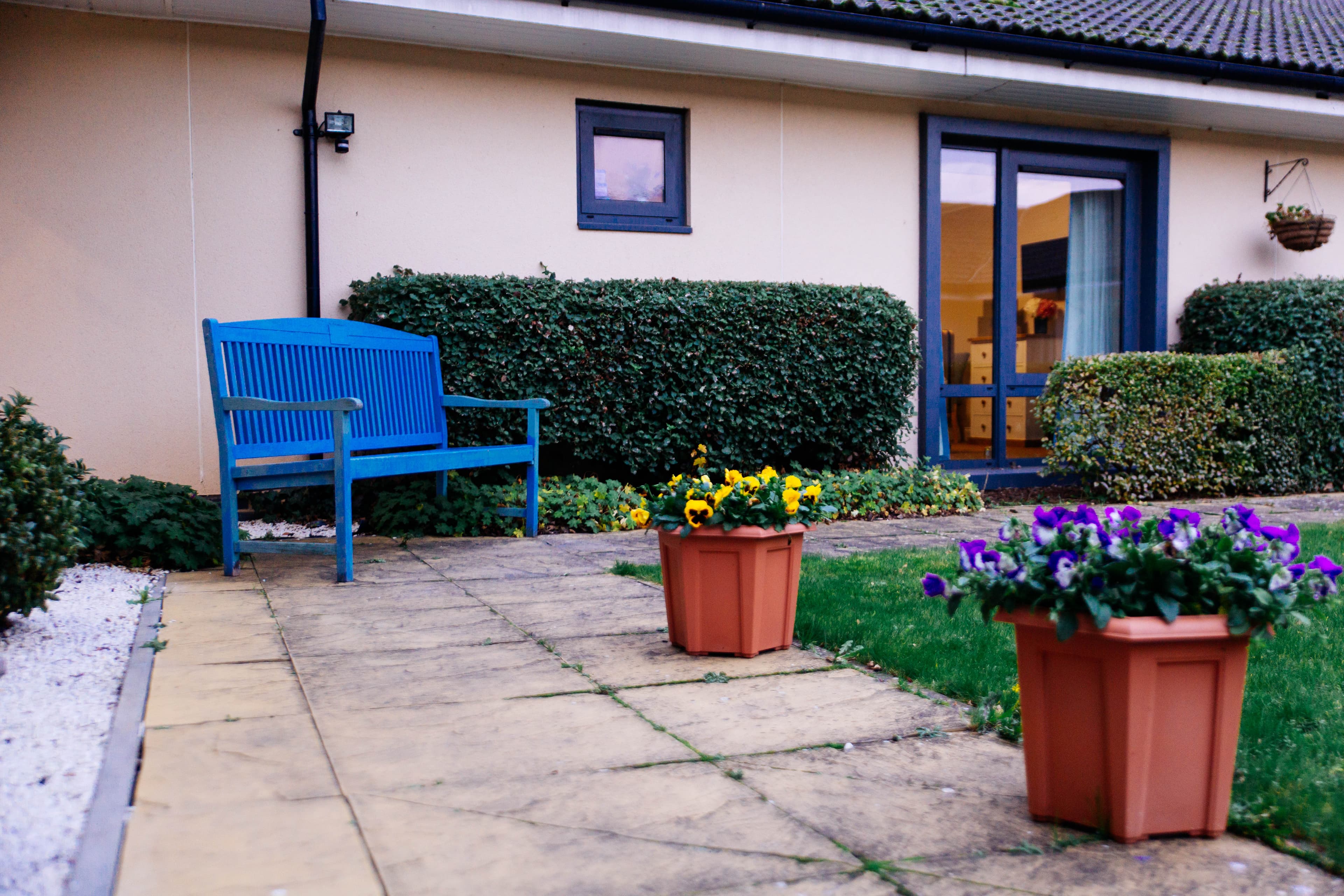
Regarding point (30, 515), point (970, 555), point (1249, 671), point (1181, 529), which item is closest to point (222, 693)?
point (30, 515)

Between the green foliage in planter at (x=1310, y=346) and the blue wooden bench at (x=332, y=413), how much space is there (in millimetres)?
6269

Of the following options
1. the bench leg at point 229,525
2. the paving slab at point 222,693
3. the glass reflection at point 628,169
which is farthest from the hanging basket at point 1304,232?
the paving slab at point 222,693

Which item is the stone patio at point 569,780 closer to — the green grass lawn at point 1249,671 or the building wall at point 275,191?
the green grass lawn at point 1249,671

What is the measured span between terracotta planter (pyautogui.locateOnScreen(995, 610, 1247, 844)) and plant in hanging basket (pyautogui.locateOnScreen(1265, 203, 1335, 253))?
905 centimetres

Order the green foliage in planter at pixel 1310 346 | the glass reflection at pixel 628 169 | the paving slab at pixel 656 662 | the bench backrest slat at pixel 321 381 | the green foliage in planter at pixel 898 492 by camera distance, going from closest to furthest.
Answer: the paving slab at pixel 656 662 < the bench backrest slat at pixel 321 381 < the green foliage in planter at pixel 898 492 < the glass reflection at pixel 628 169 < the green foliage in planter at pixel 1310 346

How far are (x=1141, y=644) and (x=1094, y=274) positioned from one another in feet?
28.2

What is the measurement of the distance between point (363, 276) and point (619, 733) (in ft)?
16.8

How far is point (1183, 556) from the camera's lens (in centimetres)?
183

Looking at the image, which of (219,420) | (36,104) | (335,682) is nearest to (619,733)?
(335,682)

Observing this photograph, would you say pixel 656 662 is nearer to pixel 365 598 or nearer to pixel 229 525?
Answer: pixel 365 598

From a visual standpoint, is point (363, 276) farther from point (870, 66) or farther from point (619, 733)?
point (619, 733)

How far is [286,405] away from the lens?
4488mm

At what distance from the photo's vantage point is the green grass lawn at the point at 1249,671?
6.28 ft

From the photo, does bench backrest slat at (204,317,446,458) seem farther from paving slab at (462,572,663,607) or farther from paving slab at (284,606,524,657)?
paving slab at (284,606,524,657)
